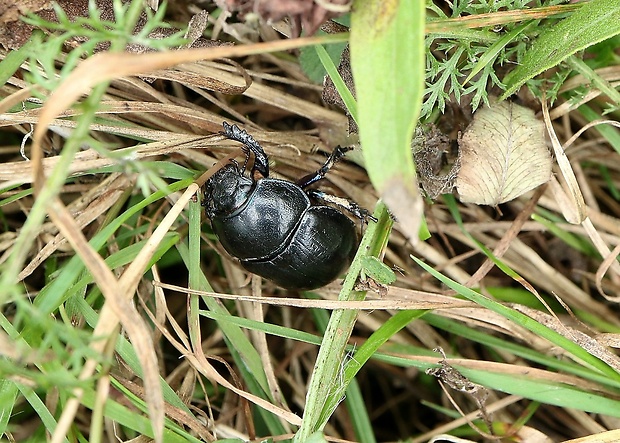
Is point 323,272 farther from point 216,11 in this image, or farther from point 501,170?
point 216,11

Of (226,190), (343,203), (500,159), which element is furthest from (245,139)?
(500,159)

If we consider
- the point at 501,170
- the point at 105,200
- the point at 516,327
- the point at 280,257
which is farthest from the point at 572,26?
the point at 105,200

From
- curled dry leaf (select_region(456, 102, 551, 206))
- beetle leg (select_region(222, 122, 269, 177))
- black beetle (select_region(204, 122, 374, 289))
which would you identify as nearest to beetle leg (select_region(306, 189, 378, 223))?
black beetle (select_region(204, 122, 374, 289))

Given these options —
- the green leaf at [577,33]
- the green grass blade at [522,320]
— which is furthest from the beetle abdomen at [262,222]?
the green leaf at [577,33]

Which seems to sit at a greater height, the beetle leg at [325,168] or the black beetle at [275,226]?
the beetle leg at [325,168]

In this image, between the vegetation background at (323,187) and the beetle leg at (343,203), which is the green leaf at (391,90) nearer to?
the vegetation background at (323,187)

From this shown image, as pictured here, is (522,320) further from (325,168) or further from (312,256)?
(325,168)

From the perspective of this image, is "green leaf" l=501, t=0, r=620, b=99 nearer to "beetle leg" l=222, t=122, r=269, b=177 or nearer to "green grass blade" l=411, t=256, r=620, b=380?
"green grass blade" l=411, t=256, r=620, b=380
